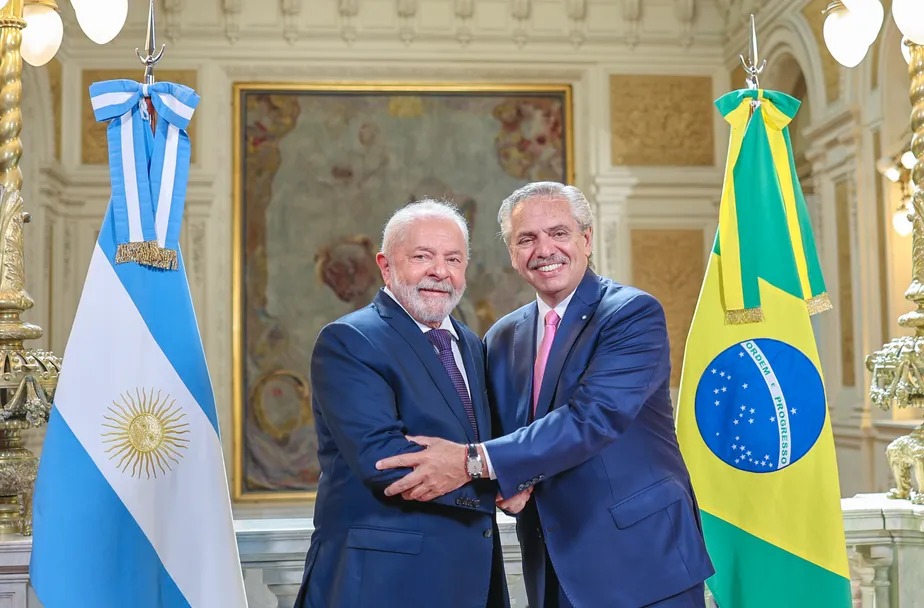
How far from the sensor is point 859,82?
8125 mm

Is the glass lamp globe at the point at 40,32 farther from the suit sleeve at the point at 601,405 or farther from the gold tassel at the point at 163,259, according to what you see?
the suit sleeve at the point at 601,405

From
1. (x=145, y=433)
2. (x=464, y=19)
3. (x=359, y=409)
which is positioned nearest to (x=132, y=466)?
(x=145, y=433)

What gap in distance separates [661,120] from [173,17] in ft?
17.7

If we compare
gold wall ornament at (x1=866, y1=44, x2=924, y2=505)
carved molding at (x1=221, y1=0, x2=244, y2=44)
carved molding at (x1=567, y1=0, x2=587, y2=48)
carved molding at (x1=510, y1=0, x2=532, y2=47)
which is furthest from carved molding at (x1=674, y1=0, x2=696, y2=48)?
gold wall ornament at (x1=866, y1=44, x2=924, y2=505)

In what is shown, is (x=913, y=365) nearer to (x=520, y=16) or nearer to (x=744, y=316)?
(x=744, y=316)

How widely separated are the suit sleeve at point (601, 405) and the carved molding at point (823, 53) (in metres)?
6.33

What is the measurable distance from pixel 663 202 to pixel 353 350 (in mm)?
8585

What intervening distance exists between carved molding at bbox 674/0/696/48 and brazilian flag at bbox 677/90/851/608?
753 centimetres

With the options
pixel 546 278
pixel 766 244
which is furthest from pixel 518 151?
pixel 546 278

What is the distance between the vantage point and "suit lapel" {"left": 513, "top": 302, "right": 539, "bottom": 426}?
3.10 metres

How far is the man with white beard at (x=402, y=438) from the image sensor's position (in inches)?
108

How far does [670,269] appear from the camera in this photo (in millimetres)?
10898

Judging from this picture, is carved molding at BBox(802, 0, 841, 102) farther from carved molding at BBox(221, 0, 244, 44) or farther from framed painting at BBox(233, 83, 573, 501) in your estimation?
carved molding at BBox(221, 0, 244, 44)

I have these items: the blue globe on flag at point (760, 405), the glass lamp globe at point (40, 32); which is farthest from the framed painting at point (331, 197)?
the blue globe on flag at point (760, 405)
